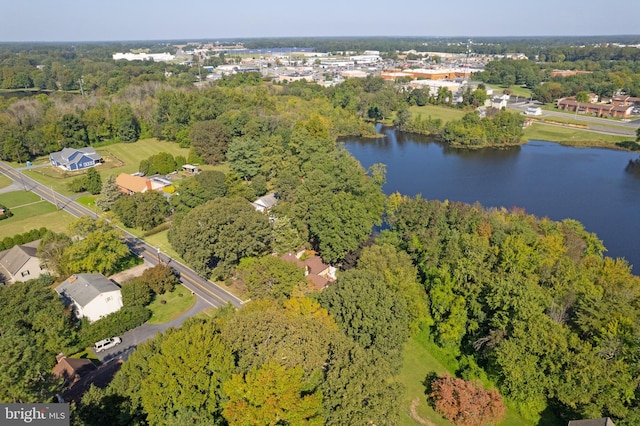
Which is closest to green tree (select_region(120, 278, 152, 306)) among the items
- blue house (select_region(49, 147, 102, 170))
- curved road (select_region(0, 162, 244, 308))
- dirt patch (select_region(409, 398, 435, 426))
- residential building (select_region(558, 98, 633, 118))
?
curved road (select_region(0, 162, 244, 308))

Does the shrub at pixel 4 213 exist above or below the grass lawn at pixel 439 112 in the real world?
below

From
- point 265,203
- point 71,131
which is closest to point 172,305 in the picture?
point 265,203

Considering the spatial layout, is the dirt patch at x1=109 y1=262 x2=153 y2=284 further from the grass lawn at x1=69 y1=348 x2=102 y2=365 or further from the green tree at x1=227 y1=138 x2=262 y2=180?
the green tree at x1=227 y1=138 x2=262 y2=180

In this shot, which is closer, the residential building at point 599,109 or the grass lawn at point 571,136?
the grass lawn at point 571,136

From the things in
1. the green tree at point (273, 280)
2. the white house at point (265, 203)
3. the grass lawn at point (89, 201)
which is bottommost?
the grass lawn at point (89, 201)

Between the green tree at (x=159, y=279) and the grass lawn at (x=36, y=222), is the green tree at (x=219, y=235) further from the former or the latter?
the grass lawn at (x=36, y=222)

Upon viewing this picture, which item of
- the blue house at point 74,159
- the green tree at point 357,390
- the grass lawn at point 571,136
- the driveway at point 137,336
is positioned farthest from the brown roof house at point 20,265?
the grass lawn at point 571,136

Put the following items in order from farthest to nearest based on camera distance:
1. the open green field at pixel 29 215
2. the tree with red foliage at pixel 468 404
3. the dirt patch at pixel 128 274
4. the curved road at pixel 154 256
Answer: the open green field at pixel 29 215 < the dirt patch at pixel 128 274 < the curved road at pixel 154 256 < the tree with red foliage at pixel 468 404
